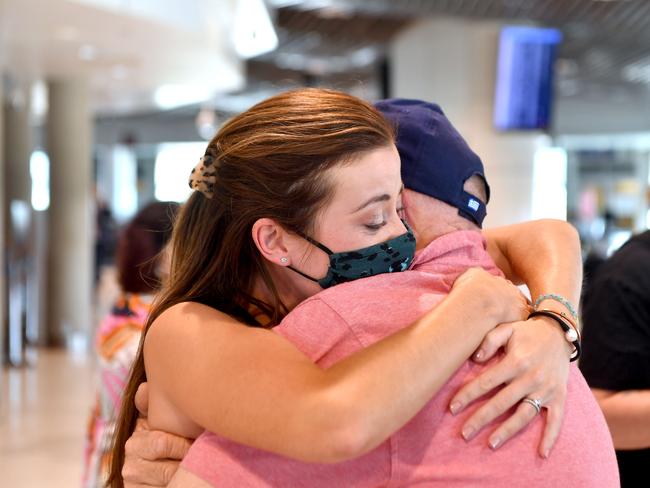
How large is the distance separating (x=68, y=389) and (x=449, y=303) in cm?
721

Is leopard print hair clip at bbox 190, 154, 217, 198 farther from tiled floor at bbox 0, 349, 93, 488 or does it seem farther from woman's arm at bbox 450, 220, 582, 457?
tiled floor at bbox 0, 349, 93, 488

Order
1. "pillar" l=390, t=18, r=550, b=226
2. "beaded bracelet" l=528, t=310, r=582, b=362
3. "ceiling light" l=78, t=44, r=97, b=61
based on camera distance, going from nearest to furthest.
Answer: "beaded bracelet" l=528, t=310, r=582, b=362 → "ceiling light" l=78, t=44, r=97, b=61 → "pillar" l=390, t=18, r=550, b=226

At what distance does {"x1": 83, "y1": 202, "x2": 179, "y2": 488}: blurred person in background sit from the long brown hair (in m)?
0.97

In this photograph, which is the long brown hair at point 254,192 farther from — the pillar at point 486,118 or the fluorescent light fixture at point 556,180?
the fluorescent light fixture at point 556,180

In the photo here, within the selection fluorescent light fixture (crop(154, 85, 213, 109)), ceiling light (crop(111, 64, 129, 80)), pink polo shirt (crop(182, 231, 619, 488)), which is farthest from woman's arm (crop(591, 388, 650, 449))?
fluorescent light fixture (crop(154, 85, 213, 109))

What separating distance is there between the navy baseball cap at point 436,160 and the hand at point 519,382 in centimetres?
31

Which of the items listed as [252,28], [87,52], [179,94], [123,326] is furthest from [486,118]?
[123,326]

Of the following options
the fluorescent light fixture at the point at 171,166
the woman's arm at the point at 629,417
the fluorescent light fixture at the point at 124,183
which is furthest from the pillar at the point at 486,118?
the fluorescent light fixture at the point at 124,183

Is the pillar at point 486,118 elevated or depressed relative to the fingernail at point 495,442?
elevated

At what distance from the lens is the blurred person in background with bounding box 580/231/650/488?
5.99ft

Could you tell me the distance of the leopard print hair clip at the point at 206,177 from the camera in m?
1.39

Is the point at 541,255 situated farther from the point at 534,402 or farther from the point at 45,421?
the point at 45,421

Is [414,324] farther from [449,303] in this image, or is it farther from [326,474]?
[326,474]

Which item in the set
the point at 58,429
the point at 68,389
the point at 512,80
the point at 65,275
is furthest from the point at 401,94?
the point at 58,429
